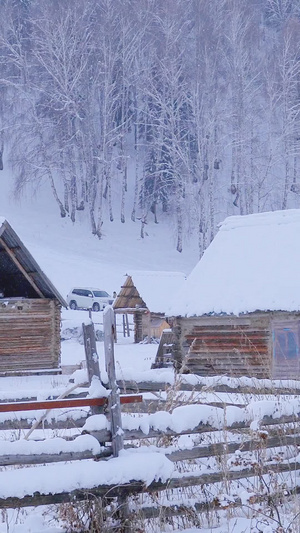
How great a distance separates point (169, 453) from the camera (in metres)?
6.08

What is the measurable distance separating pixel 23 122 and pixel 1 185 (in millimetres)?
4686

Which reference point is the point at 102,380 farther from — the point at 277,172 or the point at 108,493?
the point at 277,172

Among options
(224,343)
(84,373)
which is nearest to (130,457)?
(84,373)

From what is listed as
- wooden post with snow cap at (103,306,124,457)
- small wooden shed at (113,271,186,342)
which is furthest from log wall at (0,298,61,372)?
small wooden shed at (113,271,186,342)

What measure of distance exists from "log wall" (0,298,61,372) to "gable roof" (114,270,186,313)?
1684 centimetres

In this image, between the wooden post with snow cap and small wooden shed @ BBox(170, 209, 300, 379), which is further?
small wooden shed @ BBox(170, 209, 300, 379)

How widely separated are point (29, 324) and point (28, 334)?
311mm

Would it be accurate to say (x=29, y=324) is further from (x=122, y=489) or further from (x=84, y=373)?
(x=122, y=489)

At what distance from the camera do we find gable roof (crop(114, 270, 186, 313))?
39.6 meters

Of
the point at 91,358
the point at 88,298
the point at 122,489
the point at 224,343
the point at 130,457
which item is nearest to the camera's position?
the point at 122,489

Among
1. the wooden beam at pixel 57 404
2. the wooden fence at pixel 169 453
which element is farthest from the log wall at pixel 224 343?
the wooden beam at pixel 57 404

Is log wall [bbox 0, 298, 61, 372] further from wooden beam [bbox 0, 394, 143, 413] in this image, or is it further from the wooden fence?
wooden beam [bbox 0, 394, 143, 413]

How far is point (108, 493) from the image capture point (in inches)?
221

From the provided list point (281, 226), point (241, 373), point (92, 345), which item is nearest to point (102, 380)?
point (92, 345)
